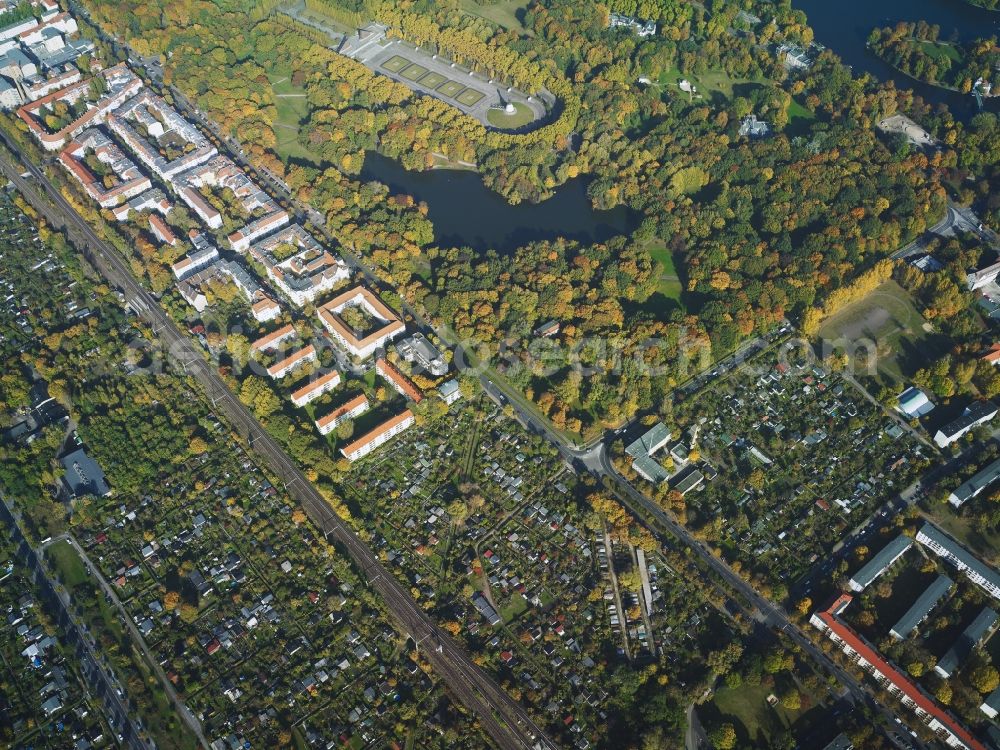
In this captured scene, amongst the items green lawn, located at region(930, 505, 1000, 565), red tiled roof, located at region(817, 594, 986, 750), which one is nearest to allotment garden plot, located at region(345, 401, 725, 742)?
red tiled roof, located at region(817, 594, 986, 750)

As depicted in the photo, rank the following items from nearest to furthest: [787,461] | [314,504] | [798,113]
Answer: [314,504]
[787,461]
[798,113]

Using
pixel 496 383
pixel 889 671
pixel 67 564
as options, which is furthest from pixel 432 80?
pixel 889 671

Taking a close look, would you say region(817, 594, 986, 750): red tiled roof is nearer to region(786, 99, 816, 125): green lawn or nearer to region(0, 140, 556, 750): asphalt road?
region(0, 140, 556, 750): asphalt road

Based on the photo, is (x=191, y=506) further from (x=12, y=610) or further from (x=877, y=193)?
(x=877, y=193)

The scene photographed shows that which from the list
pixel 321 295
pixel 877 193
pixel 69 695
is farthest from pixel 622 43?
pixel 69 695

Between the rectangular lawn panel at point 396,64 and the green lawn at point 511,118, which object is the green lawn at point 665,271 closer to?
the green lawn at point 511,118

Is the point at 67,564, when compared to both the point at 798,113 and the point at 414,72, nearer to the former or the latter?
the point at 414,72
